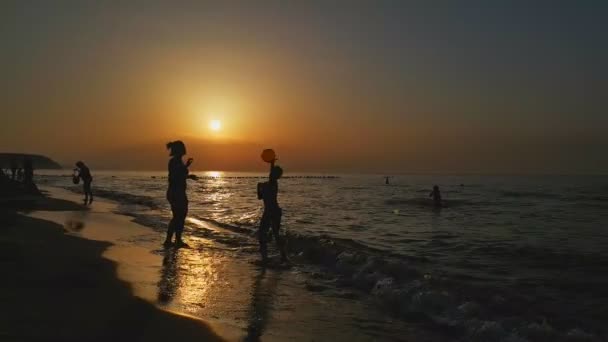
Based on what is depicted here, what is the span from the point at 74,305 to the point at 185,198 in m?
6.30

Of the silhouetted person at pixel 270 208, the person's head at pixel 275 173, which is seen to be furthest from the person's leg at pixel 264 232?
the person's head at pixel 275 173

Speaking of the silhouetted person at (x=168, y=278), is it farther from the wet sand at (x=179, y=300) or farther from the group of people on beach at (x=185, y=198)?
the group of people on beach at (x=185, y=198)

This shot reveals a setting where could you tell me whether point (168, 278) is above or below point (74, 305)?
below

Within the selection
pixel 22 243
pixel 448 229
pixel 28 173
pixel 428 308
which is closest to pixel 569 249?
pixel 448 229

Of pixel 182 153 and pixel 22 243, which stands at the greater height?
pixel 182 153

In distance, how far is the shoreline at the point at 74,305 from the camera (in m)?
4.69

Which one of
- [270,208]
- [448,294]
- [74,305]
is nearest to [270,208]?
[270,208]

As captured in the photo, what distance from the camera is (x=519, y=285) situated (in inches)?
367

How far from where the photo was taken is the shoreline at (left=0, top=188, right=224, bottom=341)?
4.69m

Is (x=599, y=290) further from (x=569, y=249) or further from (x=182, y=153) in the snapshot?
(x=182, y=153)

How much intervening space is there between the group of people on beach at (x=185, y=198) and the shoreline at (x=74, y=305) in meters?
2.50

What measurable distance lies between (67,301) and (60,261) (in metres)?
3.14

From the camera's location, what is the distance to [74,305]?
5.70 metres

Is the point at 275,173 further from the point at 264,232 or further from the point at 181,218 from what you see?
the point at 181,218
